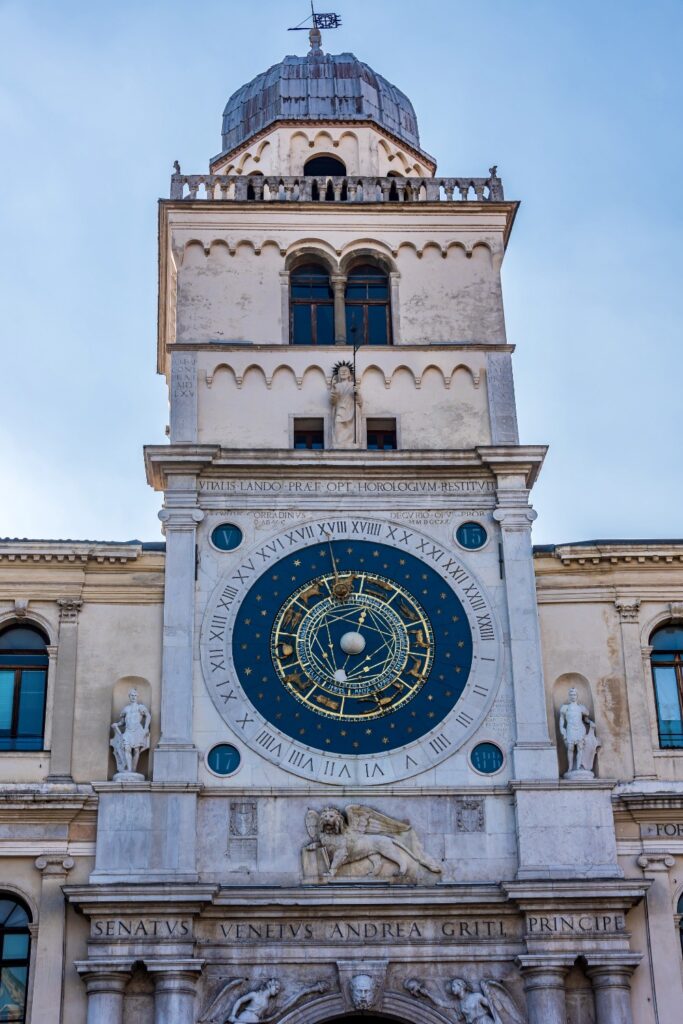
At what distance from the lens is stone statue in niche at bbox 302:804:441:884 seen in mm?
23375

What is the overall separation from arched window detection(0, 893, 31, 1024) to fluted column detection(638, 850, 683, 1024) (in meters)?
8.50

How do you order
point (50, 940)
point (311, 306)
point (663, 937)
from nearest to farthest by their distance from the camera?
1. point (50, 940)
2. point (663, 937)
3. point (311, 306)

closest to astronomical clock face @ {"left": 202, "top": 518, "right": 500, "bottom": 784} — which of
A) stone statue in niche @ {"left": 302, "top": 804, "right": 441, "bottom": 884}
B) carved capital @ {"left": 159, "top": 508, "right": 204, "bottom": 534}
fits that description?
stone statue in niche @ {"left": 302, "top": 804, "right": 441, "bottom": 884}

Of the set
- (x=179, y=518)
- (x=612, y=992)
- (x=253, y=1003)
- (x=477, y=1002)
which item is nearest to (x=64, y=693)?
(x=179, y=518)

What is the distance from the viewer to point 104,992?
2230 centimetres

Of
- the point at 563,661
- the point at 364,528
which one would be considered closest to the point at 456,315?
the point at 364,528

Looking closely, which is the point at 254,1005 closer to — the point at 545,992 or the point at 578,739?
the point at 545,992

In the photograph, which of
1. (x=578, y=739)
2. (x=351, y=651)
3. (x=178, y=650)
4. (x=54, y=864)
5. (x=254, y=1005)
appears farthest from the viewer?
(x=351, y=651)

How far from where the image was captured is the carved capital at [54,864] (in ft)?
76.3

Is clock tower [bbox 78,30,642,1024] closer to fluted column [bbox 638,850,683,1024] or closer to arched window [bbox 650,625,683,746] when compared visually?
fluted column [bbox 638,850,683,1024]

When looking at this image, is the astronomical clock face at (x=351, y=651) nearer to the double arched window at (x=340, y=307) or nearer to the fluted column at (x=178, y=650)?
the fluted column at (x=178, y=650)

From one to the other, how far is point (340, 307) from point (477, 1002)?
11.4m

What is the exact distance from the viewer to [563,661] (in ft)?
83.5

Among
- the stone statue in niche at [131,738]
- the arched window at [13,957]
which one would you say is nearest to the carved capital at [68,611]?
the stone statue in niche at [131,738]
